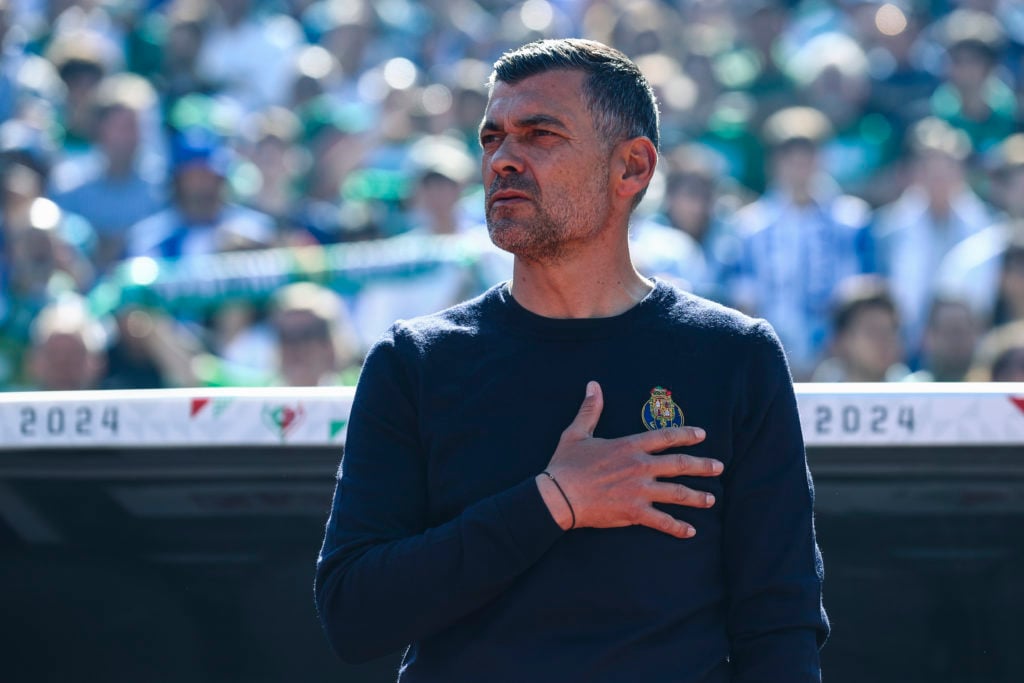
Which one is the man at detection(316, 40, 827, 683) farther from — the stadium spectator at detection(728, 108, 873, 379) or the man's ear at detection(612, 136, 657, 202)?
the stadium spectator at detection(728, 108, 873, 379)

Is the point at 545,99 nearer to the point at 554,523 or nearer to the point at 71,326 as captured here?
the point at 554,523

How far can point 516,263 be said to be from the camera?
2521mm

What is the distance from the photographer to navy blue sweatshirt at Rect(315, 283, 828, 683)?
2.24m

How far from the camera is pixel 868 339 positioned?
21.3 feet

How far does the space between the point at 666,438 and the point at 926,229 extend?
6346 millimetres

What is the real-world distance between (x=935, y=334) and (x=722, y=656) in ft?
15.7

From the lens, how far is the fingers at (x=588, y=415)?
Answer: 2273 mm

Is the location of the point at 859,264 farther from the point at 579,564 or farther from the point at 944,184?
the point at 579,564

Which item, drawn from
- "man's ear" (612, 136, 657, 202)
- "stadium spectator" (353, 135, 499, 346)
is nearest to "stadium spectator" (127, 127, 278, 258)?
"stadium spectator" (353, 135, 499, 346)

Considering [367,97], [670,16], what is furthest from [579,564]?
[670,16]

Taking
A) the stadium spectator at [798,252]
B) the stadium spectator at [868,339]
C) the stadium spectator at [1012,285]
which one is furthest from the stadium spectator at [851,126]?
the stadium spectator at [868,339]

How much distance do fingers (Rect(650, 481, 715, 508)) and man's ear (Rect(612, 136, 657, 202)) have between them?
55cm

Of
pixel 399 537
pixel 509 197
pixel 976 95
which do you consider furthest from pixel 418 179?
pixel 399 537

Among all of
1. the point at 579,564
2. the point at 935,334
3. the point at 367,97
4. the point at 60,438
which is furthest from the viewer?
the point at 367,97
